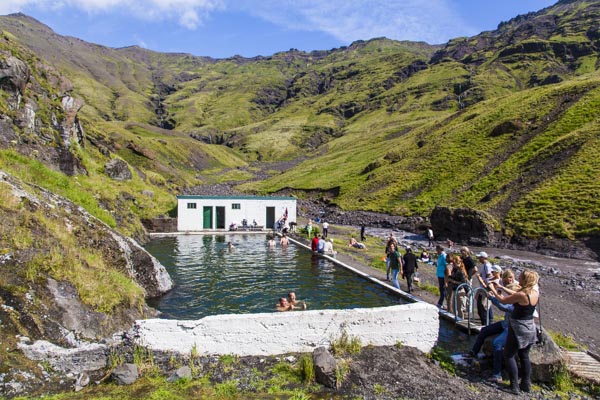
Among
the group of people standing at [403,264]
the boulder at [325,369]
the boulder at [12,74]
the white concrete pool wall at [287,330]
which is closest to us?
the boulder at [325,369]

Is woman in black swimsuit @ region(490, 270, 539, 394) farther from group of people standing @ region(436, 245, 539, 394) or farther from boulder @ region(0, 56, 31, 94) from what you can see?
boulder @ region(0, 56, 31, 94)

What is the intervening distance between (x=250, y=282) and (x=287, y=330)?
1075 centimetres

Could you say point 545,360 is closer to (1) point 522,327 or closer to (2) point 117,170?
(1) point 522,327

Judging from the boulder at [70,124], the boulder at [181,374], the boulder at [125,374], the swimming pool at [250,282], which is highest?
the boulder at [70,124]

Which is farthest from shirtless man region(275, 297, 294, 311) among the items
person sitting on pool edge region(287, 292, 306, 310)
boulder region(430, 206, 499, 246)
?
boulder region(430, 206, 499, 246)

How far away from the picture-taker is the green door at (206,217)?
1659 inches

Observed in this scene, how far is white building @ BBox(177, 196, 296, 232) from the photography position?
41.2m

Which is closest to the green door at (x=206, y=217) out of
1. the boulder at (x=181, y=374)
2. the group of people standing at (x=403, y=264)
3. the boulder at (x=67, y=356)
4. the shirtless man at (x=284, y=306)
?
the group of people standing at (x=403, y=264)

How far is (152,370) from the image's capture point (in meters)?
8.41

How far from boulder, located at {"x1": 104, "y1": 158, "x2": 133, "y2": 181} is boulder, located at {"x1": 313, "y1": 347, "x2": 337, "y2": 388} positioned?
4206cm

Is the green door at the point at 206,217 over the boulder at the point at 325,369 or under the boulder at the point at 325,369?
over

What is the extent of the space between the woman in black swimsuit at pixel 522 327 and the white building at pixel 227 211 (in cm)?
3647

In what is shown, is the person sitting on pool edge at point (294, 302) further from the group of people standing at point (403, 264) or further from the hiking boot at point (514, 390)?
the hiking boot at point (514, 390)

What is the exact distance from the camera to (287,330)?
9961mm
